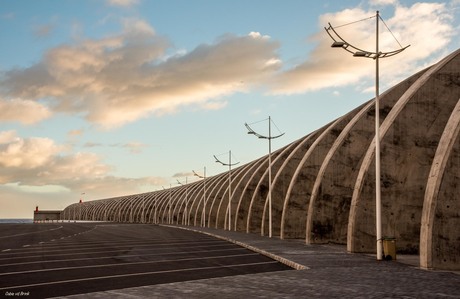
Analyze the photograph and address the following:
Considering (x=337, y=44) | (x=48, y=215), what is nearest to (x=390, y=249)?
(x=337, y=44)

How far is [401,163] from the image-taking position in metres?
22.0

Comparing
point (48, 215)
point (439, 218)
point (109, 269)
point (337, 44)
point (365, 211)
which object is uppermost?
point (337, 44)

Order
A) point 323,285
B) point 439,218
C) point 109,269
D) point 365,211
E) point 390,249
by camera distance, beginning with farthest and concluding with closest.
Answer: point 365,211 → point 390,249 → point 109,269 → point 439,218 → point 323,285

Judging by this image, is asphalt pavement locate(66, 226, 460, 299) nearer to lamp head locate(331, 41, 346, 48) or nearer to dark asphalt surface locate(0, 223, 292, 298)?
dark asphalt surface locate(0, 223, 292, 298)

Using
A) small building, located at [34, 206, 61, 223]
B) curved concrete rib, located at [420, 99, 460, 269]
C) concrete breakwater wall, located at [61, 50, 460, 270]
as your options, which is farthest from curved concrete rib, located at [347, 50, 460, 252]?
small building, located at [34, 206, 61, 223]

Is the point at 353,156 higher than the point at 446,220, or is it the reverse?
the point at 353,156

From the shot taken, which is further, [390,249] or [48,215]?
[48,215]

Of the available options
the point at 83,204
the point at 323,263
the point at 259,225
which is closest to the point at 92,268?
the point at 323,263

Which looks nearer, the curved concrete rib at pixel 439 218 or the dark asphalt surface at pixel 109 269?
the dark asphalt surface at pixel 109 269

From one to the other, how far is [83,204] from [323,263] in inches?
6265

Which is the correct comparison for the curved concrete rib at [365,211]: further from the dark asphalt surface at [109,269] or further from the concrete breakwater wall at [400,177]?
the dark asphalt surface at [109,269]

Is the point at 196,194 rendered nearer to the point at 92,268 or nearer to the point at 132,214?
the point at 132,214

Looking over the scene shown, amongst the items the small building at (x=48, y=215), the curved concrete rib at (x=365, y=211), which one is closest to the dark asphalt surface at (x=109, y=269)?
the curved concrete rib at (x=365, y=211)

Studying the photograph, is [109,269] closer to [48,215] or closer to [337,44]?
[337,44]
